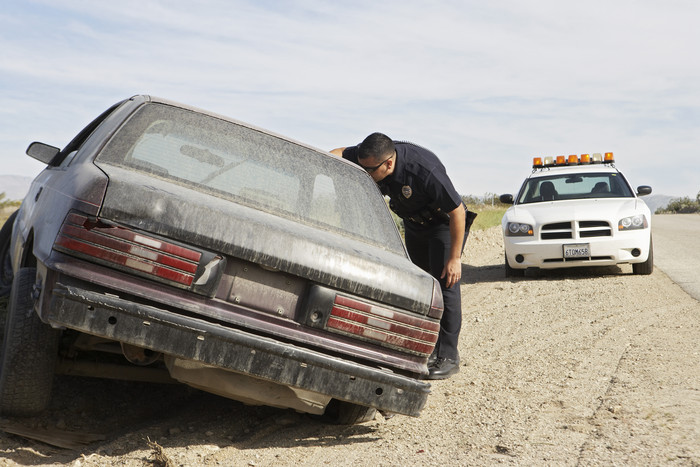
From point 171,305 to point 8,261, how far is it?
12.7ft

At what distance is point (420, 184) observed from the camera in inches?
206

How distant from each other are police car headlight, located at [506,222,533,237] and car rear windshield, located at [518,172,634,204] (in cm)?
110

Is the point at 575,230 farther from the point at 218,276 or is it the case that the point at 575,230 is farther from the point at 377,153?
the point at 218,276

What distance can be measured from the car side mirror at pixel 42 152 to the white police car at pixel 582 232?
23.5ft

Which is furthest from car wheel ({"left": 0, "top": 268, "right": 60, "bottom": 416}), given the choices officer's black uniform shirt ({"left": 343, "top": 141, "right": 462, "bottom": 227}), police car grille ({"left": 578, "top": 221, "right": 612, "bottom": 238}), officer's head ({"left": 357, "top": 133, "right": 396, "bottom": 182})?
police car grille ({"left": 578, "top": 221, "right": 612, "bottom": 238})

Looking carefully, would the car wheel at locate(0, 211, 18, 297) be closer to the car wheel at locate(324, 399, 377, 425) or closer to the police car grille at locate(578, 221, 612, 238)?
the car wheel at locate(324, 399, 377, 425)

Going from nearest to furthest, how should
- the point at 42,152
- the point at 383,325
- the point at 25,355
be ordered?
the point at 25,355 → the point at 383,325 → the point at 42,152

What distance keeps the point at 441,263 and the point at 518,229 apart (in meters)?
5.24

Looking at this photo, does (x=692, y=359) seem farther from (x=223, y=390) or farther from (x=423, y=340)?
(x=223, y=390)

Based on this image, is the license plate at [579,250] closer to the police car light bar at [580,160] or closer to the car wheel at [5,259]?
the police car light bar at [580,160]

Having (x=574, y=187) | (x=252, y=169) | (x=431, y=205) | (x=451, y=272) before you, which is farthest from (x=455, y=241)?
(x=574, y=187)

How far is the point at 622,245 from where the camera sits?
1013cm

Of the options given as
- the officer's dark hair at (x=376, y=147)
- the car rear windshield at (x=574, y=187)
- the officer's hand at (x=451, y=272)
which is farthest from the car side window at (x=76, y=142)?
the car rear windshield at (x=574, y=187)

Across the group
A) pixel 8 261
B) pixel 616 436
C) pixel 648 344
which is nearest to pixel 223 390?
pixel 616 436
